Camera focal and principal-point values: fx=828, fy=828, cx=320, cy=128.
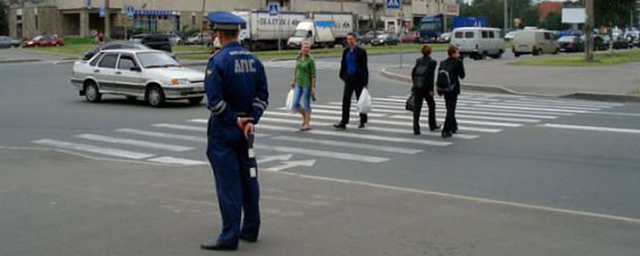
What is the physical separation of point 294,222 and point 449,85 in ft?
23.9

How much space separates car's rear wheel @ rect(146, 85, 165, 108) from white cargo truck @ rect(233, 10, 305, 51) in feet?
133

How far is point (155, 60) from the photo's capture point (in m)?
20.9

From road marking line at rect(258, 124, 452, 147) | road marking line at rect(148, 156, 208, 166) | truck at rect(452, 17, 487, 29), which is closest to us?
road marking line at rect(148, 156, 208, 166)

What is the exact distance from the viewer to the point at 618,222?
728 centimetres

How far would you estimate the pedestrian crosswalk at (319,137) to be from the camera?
1201cm

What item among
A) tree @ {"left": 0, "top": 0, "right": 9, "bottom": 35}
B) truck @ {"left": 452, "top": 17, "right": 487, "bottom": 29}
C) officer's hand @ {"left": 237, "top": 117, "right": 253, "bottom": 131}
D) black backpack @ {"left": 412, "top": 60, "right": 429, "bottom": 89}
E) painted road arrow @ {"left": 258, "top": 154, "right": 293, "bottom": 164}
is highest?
tree @ {"left": 0, "top": 0, "right": 9, "bottom": 35}

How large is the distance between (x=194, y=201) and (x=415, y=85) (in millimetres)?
6777

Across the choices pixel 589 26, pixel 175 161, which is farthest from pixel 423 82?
pixel 589 26

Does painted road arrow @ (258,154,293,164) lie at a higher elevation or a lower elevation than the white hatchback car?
lower

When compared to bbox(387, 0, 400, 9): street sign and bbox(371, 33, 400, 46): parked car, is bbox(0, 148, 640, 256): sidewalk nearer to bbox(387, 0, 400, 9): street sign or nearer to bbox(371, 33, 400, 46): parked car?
bbox(387, 0, 400, 9): street sign

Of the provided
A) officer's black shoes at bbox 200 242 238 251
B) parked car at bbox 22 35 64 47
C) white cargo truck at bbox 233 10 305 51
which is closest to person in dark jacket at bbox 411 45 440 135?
officer's black shoes at bbox 200 242 238 251

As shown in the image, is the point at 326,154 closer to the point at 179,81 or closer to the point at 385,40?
the point at 179,81

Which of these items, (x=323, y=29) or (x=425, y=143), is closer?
(x=425, y=143)

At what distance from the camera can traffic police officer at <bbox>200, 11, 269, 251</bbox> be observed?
20.0 feet
